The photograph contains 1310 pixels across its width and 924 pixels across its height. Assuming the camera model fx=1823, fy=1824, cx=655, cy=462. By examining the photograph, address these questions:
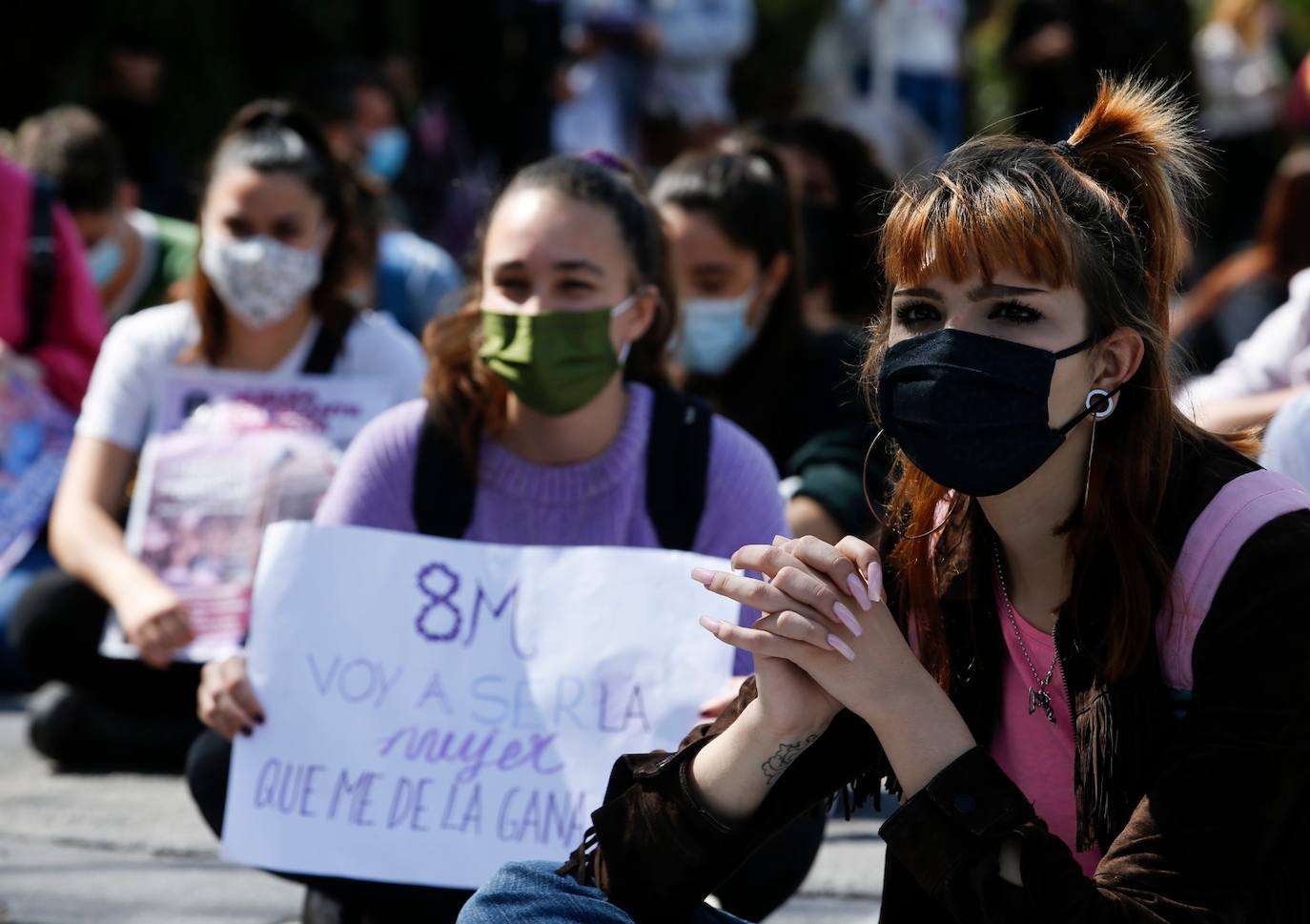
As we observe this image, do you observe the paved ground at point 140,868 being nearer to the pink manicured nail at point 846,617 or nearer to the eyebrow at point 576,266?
the eyebrow at point 576,266

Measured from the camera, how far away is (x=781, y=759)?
7.05 ft

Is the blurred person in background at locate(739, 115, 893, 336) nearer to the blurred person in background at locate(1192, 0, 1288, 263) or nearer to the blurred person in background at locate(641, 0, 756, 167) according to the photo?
the blurred person in background at locate(641, 0, 756, 167)

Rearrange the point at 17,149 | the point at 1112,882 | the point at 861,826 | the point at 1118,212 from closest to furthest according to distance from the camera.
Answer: the point at 1112,882 < the point at 1118,212 < the point at 861,826 < the point at 17,149

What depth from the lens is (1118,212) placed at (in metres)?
2.09

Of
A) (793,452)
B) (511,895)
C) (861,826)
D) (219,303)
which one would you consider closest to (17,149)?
(219,303)

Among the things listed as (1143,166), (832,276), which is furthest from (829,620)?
(832,276)

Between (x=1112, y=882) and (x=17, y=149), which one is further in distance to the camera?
(x=17, y=149)

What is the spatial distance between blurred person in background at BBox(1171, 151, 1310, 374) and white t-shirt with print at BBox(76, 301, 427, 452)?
3016mm

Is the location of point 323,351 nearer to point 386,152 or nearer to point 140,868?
point 140,868

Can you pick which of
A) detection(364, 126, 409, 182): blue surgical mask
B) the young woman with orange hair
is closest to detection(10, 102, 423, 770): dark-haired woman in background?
the young woman with orange hair

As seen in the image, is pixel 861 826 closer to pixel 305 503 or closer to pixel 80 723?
pixel 305 503

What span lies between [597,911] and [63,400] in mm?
3488

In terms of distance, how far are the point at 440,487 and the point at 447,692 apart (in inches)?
15.5

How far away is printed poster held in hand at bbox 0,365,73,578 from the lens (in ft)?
16.4
